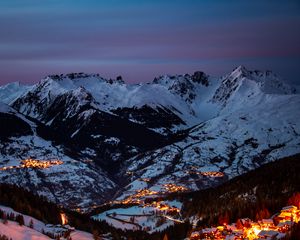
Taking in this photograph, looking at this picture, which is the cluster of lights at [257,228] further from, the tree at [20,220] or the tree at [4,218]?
the tree at [4,218]

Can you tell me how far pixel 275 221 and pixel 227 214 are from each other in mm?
41489

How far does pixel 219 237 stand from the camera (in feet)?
479

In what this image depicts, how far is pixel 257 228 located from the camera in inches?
5659

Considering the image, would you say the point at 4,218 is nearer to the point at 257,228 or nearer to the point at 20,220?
the point at 20,220

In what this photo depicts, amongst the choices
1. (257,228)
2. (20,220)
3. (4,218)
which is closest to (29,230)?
(20,220)

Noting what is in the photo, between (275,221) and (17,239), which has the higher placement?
(275,221)

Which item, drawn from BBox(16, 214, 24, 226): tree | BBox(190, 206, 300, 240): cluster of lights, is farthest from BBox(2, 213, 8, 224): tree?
BBox(190, 206, 300, 240): cluster of lights

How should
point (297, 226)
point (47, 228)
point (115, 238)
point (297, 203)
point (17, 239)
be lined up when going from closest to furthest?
1. point (297, 226)
2. point (17, 239)
3. point (297, 203)
4. point (47, 228)
5. point (115, 238)

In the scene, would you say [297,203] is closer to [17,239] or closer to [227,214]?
[227,214]

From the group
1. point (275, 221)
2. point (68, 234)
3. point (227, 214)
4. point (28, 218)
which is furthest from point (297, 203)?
point (28, 218)

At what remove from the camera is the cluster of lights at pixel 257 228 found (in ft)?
452

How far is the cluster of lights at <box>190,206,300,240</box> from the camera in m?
138

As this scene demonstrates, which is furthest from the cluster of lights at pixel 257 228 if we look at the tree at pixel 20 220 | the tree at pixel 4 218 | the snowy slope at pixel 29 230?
the tree at pixel 4 218

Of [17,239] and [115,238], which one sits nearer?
[17,239]
